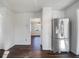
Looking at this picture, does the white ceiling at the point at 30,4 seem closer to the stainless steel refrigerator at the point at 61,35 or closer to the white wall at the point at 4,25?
the white wall at the point at 4,25

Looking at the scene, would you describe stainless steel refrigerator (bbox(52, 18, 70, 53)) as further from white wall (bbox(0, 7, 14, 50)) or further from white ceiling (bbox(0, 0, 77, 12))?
white wall (bbox(0, 7, 14, 50))

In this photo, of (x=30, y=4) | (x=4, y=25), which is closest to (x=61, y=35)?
A: (x=30, y=4)

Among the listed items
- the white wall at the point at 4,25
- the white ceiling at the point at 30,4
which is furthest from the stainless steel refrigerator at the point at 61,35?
the white wall at the point at 4,25

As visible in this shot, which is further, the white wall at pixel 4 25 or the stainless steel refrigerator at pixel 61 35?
the stainless steel refrigerator at pixel 61 35

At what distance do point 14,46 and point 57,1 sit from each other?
119 cm

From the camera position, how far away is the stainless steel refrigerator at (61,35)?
8.25ft

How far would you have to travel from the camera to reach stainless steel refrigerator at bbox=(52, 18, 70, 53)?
99.0 inches

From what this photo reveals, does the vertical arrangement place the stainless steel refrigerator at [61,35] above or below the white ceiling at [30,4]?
below

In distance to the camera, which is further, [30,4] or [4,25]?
[30,4]

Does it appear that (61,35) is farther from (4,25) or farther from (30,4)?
(4,25)

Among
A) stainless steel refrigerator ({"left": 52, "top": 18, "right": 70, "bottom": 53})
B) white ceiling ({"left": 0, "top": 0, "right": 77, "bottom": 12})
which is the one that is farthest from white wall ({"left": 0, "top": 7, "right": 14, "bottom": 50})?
stainless steel refrigerator ({"left": 52, "top": 18, "right": 70, "bottom": 53})

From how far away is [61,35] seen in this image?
254 centimetres

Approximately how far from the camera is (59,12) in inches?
60.7

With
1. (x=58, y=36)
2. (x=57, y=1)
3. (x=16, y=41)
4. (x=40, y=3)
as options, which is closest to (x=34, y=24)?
(x=16, y=41)
